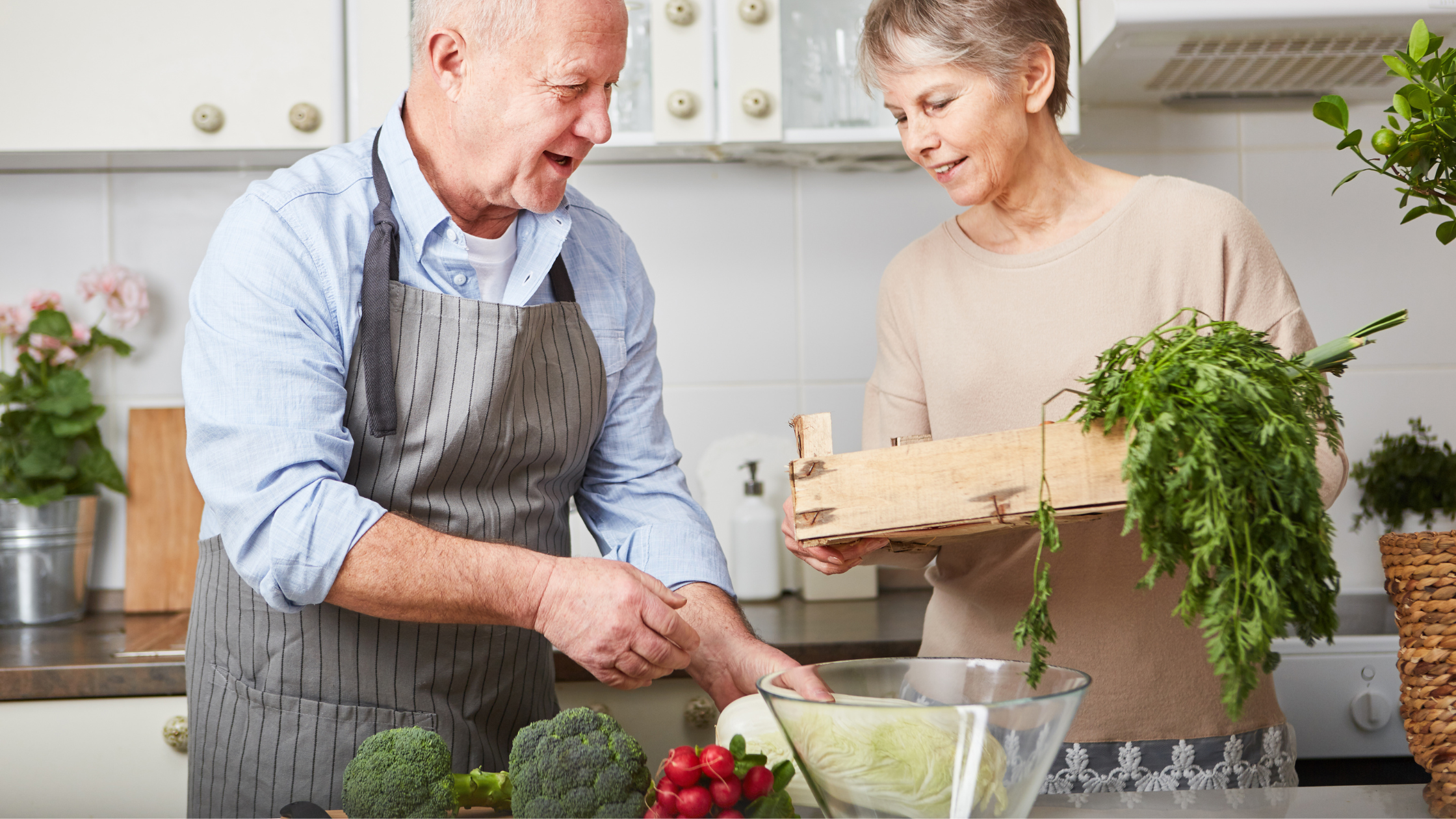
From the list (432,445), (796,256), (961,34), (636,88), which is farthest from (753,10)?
(432,445)

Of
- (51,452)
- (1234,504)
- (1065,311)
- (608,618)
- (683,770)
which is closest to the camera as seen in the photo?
(1234,504)

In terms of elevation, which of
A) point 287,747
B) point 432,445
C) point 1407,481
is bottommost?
point 287,747

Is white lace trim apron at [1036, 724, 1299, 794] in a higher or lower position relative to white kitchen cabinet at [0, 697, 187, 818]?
higher

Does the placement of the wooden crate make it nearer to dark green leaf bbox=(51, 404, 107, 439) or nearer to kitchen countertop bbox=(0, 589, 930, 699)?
kitchen countertop bbox=(0, 589, 930, 699)

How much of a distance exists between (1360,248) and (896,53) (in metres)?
1.40

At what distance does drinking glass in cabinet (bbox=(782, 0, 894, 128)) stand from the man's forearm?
1.09 metres

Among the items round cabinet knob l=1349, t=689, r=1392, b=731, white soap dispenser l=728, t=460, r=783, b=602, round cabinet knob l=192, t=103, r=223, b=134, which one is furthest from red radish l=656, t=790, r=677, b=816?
round cabinet knob l=192, t=103, r=223, b=134

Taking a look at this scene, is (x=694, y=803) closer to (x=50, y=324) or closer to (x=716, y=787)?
(x=716, y=787)

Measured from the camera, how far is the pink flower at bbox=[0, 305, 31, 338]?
1979 millimetres

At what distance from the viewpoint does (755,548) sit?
2.04 meters

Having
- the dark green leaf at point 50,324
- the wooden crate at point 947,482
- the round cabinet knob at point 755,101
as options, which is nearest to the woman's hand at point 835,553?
the wooden crate at point 947,482

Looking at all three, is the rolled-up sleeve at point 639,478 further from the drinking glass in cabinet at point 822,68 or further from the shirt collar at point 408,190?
the drinking glass in cabinet at point 822,68

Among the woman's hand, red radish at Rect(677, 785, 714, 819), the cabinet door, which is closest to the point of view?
red radish at Rect(677, 785, 714, 819)

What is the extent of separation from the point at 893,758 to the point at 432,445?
0.63 m
